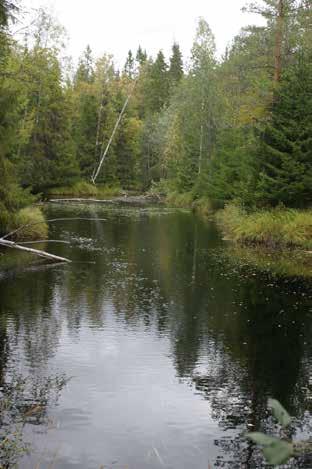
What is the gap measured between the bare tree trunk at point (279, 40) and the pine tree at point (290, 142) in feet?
3.09

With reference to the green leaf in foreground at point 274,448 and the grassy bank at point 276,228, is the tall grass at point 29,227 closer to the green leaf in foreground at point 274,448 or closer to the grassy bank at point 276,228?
the grassy bank at point 276,228

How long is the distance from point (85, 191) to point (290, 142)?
32.1 metres

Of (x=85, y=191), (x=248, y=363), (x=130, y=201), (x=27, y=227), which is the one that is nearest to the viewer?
(x=248, y=363)

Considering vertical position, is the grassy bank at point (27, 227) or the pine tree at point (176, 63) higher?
the pine tree at point (176, 63)

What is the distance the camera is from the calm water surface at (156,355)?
21.6 ft

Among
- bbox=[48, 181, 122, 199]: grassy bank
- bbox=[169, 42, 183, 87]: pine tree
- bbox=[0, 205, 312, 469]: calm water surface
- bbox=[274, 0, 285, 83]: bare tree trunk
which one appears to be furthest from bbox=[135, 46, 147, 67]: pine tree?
bbox=[0, 205, 312, 469]: calm water surface

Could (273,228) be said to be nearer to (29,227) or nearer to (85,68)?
(29,227)

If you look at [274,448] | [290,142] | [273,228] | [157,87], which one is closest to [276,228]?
[273,228]

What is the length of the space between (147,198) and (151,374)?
4370cm

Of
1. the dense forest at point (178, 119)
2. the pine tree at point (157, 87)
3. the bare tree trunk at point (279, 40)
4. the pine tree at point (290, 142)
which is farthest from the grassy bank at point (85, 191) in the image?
the pine tree at point (290, 142)

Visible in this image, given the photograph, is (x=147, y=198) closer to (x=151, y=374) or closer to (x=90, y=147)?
(x=90, y=147)

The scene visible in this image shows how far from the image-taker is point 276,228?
22.5 m

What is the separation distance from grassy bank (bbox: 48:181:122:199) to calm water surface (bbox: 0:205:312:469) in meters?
30.6

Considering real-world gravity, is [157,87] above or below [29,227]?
above
